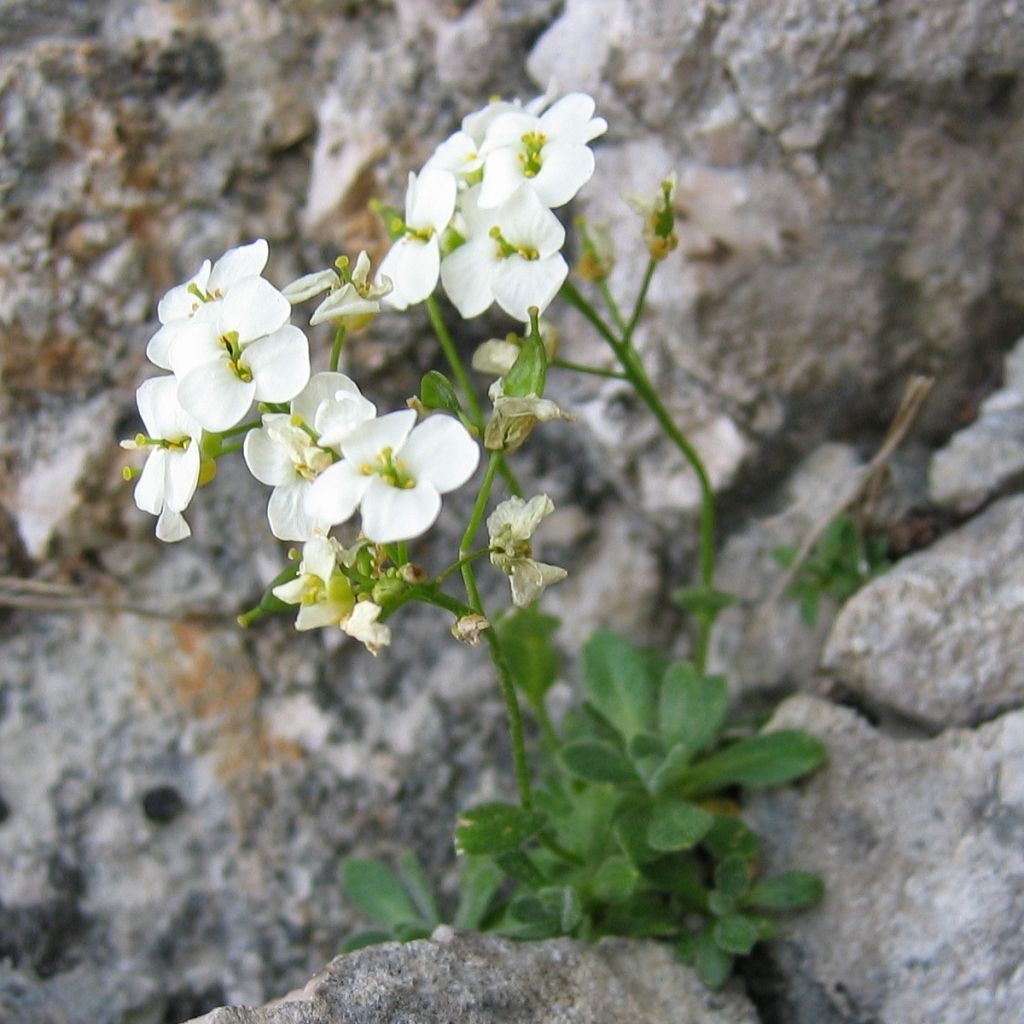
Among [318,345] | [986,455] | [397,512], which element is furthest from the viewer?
[318,345]

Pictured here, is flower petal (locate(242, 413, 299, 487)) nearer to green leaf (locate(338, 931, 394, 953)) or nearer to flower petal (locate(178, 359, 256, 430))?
flower petal (locate(178, 359, 256, 430))

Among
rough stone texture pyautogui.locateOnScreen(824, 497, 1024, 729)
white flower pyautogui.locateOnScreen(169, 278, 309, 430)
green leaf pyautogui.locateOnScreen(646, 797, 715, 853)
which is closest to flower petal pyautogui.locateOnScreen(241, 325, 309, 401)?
white flower pyautogui.locateOnScreen(169, 278, 309, 430)

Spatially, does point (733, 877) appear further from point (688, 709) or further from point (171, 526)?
point (171, 526)

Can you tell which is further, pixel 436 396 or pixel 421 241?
pixel 421 241

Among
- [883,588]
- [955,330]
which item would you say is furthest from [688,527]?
[955,330]

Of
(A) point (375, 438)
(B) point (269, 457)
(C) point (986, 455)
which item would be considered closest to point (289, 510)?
(B) point (269, 457)

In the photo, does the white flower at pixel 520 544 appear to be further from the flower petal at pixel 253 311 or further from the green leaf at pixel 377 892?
the green leaf at pixel 377 892

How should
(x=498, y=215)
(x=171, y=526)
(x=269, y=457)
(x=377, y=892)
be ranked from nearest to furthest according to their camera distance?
(x=269, y=457)
(x=171, y=526)
(x=498, y=215)
(x=377, y=892)
